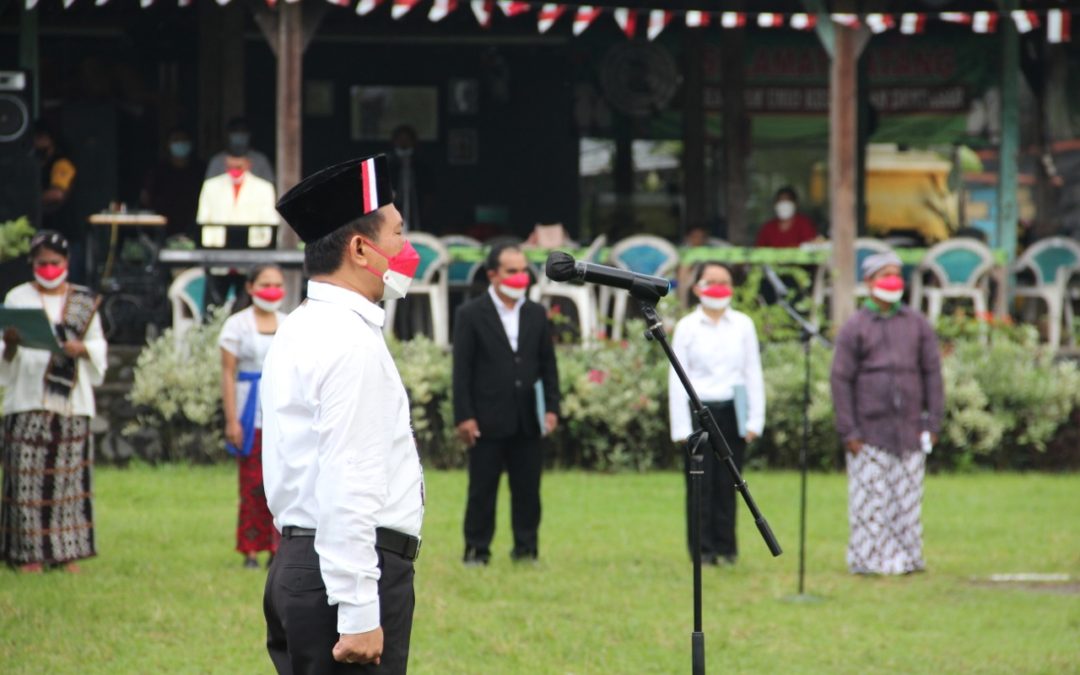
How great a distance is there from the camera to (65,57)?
19719 mm

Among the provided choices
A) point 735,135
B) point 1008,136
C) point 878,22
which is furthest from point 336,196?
point 735,135

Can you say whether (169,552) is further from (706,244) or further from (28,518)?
(706,244)

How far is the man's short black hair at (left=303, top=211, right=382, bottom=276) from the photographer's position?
4641 millimetres

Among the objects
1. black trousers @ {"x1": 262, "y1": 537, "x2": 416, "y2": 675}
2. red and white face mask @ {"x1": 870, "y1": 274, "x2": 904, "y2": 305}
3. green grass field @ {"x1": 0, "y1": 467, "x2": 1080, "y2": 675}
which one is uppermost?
red and white face mask @ {"x1": 870, "y1": 274, "x2": 904, "y2": 305}

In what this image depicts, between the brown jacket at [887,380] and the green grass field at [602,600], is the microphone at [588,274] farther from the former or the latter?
the brown jacket at [887,380]

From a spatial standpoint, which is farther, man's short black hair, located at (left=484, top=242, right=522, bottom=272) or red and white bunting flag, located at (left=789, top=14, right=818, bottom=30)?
red and white bunting flag, located at (left=789, top=14, right=818, bottom=30)

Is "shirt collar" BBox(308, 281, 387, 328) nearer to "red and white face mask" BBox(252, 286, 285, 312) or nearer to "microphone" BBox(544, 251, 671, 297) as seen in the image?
"microphone" BBox(544, 251, 671, 297)

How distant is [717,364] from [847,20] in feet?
20.4

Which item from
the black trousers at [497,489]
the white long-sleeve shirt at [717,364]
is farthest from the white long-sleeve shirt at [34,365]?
the white long-sleeve shirt at [717,364]

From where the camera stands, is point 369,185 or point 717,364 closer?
point 369,185

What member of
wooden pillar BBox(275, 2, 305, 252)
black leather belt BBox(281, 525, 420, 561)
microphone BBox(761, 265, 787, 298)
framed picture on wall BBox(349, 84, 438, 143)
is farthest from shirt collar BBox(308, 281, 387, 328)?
framed picture on wall BBox(349, 84, 438, 143)

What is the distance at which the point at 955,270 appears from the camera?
1678cm

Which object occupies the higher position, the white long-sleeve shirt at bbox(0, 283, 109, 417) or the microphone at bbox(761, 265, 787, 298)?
the microphone at bbox(761, 265, 787, 298)

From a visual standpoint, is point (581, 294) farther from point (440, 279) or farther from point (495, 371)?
point (495, 371)
